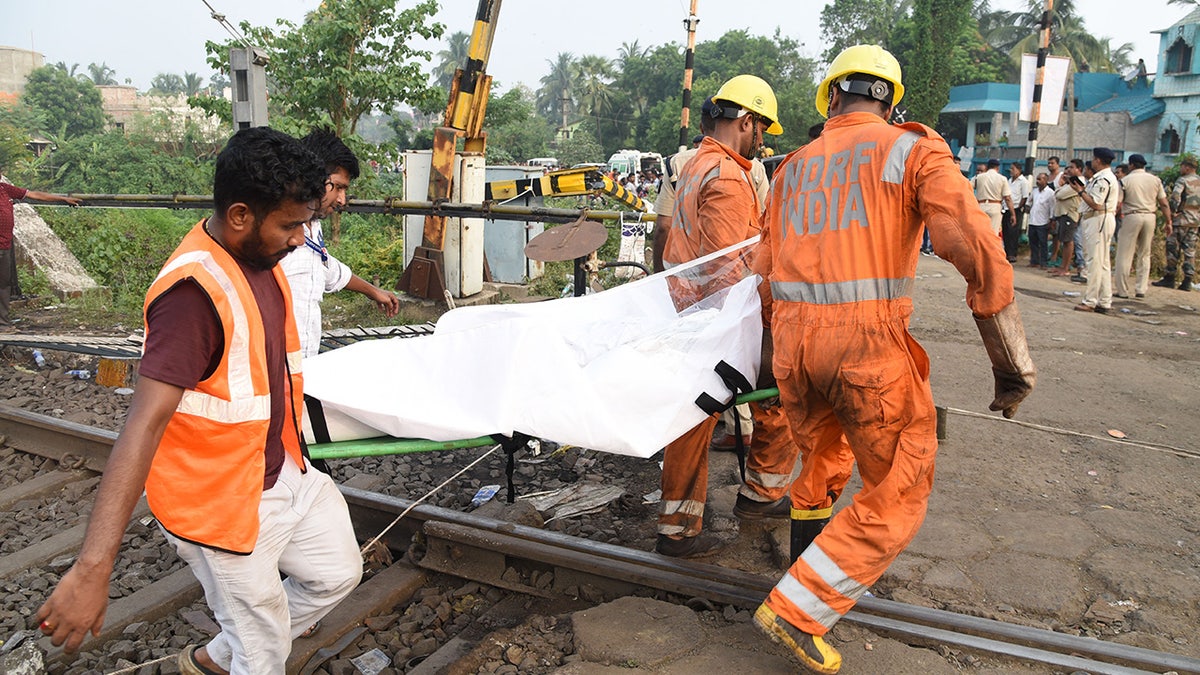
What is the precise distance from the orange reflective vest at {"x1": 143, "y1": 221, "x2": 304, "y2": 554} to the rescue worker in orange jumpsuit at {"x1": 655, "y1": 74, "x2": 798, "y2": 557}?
1947mm

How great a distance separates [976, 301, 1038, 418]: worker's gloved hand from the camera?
262 centimetres

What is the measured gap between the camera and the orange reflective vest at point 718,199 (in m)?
3.94

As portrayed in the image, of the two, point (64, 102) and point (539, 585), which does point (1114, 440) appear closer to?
point (539, 585)

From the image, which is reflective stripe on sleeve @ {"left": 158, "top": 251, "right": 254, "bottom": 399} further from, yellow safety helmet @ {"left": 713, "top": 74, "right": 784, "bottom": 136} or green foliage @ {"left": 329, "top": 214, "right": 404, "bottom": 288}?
green foliage @ {"left": 329, "top": 214, "right": 404, "bottom": 288}

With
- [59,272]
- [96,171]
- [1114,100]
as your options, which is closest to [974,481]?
[59,272]

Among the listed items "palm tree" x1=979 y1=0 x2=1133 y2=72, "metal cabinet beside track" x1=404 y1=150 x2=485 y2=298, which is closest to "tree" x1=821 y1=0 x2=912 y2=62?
"palm tree" x1=979 y1=0 x2=1133 y2=72

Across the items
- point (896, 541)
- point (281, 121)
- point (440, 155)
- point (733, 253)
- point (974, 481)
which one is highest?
point (281, 121)

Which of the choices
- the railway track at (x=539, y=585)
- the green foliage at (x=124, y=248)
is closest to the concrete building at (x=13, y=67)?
the green foliage at (x=124, y=248)

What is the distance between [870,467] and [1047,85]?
17557 mm

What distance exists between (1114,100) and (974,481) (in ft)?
127

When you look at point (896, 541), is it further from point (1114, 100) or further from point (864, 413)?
point (1114, 100)

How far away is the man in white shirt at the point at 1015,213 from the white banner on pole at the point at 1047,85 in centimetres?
145

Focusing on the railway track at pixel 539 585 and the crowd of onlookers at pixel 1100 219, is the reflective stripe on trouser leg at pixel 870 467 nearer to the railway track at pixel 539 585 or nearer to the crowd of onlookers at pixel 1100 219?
the railway track at pixel 539 585

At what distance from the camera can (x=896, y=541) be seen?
2.69 meters
